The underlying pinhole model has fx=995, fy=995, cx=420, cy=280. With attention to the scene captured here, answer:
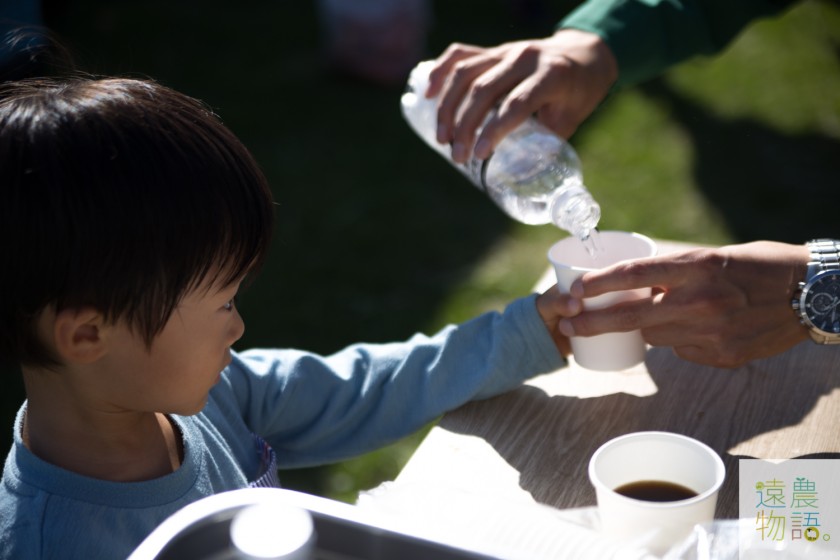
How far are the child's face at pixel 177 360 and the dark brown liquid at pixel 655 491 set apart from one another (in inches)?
19.4

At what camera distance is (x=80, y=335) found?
1087 mm

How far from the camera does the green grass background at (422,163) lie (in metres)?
3.20

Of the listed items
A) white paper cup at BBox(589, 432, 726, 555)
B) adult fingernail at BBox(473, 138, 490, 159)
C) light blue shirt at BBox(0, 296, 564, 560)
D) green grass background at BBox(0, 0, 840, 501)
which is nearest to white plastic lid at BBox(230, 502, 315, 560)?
white paper cup at BBox(589, 432, 726, 555)

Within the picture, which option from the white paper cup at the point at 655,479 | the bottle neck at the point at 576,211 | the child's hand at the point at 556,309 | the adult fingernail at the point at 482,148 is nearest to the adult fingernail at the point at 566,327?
the child's hand at the point at 556,309

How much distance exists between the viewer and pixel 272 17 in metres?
5.32

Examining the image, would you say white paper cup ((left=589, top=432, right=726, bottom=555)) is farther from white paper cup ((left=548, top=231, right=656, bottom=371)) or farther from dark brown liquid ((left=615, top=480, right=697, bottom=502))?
white paper cup ((left=548, top=231, right=656, bottom=371))

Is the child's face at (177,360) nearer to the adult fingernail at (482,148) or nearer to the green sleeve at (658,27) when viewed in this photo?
the adult fingernail at (482,148)

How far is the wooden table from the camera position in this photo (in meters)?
1.19

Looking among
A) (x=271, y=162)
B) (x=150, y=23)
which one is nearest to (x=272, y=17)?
(x=150, y=23)

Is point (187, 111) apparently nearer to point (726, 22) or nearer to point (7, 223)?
point (7, 223)

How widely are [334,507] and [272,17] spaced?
16.2 feet

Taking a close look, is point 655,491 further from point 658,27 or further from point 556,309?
point 658,27

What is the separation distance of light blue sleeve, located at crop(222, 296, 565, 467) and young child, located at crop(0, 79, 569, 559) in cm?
2

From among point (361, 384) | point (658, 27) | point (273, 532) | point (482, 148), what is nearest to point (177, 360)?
point (361, 384)
